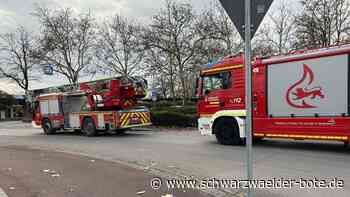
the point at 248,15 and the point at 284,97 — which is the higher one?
the point at 248,15

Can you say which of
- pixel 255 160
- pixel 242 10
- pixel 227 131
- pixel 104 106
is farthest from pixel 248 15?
pixel 104 106

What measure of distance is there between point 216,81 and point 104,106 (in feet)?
22.7

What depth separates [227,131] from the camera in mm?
11133

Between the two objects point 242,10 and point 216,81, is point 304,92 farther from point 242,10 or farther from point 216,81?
point 242,10

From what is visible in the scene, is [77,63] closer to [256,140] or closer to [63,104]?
[63,104]

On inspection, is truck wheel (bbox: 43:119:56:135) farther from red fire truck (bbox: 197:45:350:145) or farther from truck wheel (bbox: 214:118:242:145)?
truck wheel (bbox: 214:118:242:145)

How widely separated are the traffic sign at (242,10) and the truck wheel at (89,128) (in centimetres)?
1360

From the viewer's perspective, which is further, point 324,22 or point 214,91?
point 324,22

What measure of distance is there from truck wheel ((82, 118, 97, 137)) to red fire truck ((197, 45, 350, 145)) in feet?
22.0

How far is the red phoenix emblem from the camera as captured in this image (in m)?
8.96

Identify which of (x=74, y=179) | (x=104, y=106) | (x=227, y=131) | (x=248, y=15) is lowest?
(x=74, y=179)

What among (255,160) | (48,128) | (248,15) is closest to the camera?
(248,15)

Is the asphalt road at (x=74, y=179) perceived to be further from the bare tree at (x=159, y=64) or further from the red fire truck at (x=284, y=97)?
the bare tree at (x=159, y=64)

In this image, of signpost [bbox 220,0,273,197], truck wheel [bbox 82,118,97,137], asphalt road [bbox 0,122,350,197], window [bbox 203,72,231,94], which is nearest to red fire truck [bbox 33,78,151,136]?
truck wheel [bbox 82,118,97,137]
